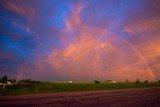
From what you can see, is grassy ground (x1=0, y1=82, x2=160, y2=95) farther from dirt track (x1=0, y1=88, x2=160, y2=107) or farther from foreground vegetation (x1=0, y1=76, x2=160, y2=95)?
dirt track (x1=0, y1=88, x2=160, y2=107)

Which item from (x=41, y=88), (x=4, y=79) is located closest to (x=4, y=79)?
(x=4, y=79)

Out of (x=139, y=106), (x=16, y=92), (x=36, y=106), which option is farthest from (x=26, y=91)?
(x=139, y=106)

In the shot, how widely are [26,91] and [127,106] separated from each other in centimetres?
3545

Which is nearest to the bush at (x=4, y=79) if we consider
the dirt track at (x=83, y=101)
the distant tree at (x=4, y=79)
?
the distant tree at (x=4, y=79)

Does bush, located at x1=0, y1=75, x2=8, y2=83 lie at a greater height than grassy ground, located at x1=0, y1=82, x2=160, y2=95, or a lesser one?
greater

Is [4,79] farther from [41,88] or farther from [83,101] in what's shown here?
[83,101]

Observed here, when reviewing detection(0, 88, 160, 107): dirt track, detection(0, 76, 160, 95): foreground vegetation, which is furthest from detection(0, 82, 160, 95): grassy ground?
detection(0, 88, 160, 107): dirt track

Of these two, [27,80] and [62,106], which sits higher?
[27,80]

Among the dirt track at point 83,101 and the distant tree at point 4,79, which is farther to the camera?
the distant tree at point 4,79

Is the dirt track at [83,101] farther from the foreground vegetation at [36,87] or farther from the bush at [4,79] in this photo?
the bush at [4,79]

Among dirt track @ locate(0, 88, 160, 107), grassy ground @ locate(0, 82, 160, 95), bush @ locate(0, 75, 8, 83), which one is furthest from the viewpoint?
bush @ locate(0, 75, 8, 83)

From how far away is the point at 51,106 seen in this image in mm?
20641

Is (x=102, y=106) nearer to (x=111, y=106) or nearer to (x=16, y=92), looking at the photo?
(x=111, y=106)

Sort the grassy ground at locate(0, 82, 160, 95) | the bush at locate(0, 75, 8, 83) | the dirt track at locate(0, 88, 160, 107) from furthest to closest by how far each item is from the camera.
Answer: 1. the bush at locate(0, 75, 8, 83)
2. the grassy ground at locate(0, 82, 160, 95)
3. the dirt track at locate(0, 88, 160, 107)
